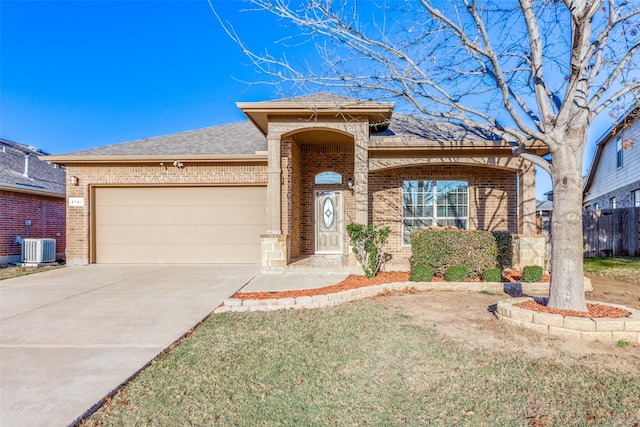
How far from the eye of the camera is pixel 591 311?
454cm

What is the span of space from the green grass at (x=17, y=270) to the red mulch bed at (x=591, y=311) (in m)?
10.4

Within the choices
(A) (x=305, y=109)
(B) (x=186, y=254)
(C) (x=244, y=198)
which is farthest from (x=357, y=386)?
(B) (x=186, y=254)

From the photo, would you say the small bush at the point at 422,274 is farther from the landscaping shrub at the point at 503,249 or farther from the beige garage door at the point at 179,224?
the beige garage door at the point at 179,224

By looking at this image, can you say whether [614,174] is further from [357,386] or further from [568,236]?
[357,386]

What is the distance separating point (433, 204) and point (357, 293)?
537 cm

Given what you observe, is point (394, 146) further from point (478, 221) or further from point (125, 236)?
point (125, 236)

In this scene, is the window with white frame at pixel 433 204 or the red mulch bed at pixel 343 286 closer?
the red mulch bed at pixel 343 286

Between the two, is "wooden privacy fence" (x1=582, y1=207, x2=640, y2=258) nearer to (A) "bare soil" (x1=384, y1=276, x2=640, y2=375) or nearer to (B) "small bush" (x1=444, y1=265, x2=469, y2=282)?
(A) "bare soil" (x1=384, y1=276, x2=640, y2=375)

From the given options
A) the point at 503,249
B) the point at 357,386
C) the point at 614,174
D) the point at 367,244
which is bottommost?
the point at 357,386

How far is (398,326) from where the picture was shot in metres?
4.58

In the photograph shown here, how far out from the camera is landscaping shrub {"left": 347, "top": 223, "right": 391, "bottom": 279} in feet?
24.1

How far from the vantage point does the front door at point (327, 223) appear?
1091 cm

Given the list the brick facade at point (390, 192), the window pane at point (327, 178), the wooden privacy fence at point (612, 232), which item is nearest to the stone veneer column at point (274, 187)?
the brick facade at point (390, 192)

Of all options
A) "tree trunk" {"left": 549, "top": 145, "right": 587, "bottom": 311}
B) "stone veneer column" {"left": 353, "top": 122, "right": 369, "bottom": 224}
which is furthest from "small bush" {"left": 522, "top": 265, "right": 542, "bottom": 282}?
"stone veneer column" {"left": 353, "top": 122, "right": 369, "bottom": 224}
